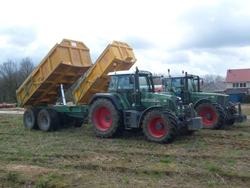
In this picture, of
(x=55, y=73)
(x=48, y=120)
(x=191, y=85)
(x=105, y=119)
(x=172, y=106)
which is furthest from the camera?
(x=191, y=85)

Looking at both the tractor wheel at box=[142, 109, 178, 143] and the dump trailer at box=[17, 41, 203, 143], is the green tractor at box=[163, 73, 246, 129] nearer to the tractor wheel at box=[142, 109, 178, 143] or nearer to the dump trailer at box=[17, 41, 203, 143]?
the dump trailer at box=[17, 41, 203, 143]

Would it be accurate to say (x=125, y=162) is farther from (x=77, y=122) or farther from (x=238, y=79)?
(x=238, y=79)

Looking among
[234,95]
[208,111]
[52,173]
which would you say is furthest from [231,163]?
[234,95]

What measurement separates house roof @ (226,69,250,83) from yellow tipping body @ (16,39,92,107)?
45422 millimetres

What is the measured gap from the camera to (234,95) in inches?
1427

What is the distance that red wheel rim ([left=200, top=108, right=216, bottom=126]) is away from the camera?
476 inches

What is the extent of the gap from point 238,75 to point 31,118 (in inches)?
1864

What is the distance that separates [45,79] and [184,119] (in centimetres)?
563

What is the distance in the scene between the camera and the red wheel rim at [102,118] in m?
10.2

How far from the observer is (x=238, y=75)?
174 ft

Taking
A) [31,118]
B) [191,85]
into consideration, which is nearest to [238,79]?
[191,85]

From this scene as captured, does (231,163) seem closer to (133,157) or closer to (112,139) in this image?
(133,157)

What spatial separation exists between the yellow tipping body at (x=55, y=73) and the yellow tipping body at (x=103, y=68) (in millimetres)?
791

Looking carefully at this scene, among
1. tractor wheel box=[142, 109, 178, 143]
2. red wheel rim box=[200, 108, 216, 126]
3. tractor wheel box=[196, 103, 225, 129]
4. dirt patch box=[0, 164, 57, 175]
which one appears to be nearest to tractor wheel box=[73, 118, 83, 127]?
tractor wheel box=[142, 109, 178, 143]
